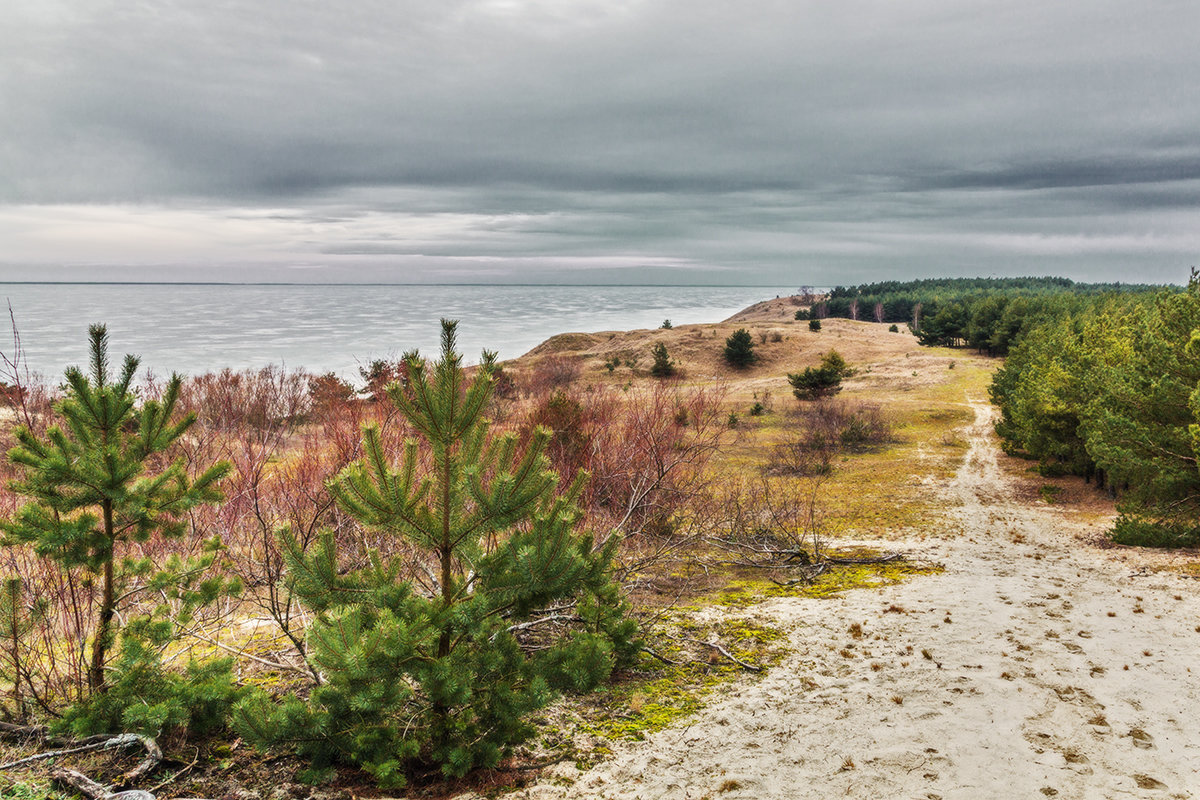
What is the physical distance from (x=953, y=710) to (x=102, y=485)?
308 inches

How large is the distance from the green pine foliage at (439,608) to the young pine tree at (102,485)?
1.30m

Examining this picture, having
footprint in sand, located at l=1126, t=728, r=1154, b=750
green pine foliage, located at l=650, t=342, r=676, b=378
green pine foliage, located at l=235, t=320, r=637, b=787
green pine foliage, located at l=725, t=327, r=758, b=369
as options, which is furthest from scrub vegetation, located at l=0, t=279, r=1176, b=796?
green pine foliage, located at l=725, t=327, r=758, b=369

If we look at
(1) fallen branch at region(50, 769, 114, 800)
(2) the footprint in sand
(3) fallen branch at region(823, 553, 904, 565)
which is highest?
(1) fallen branch at region(50, 769, 114, 800)

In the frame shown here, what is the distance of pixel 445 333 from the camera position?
4672mm

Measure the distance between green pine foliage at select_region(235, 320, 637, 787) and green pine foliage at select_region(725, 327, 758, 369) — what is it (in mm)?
67885

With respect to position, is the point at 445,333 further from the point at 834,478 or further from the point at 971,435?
the point at 971,435

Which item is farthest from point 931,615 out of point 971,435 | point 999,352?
point 999,352

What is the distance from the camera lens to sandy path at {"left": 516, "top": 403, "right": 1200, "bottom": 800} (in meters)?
5.41

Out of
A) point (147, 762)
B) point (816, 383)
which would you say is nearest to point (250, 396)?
point (147, 762)

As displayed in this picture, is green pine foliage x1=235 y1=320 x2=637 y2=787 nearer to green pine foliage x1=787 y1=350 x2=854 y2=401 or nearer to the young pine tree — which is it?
the young pine tree

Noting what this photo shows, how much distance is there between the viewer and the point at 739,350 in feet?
234

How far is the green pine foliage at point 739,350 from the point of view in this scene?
71.4 meters

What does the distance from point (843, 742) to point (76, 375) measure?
23.0 feet

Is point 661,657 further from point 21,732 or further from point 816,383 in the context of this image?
point 816,383
